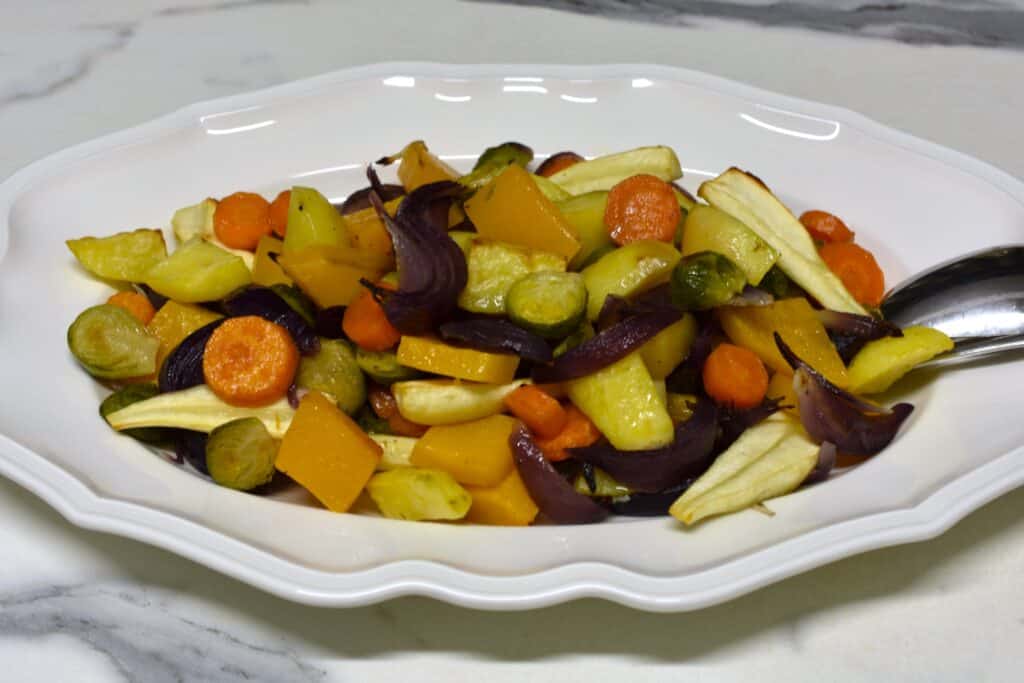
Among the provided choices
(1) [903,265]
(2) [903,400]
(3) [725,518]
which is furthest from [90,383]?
(1) [903,265]

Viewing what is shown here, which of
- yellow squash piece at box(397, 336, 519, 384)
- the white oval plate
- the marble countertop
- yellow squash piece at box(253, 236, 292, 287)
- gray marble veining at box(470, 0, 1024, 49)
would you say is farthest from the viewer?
gray marble veining at box(470, 0, 1024, 49)

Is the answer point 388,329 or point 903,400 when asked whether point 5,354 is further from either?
point 903,400

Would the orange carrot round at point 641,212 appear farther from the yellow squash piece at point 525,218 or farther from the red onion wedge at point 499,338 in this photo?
the red onion wedge at point 499,338

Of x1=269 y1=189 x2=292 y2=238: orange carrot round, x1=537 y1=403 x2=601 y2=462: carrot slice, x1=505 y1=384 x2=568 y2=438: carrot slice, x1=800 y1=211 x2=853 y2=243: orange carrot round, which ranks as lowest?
x1=537 y1=403 x2=601 y2=462: carrot slice

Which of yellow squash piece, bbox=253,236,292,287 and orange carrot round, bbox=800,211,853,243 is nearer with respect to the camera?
yellow squash piece, bbox=253,236,292,287

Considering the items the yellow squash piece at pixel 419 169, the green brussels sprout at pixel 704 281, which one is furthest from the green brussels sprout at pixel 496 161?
the green brussels sprout at pixel 704 281

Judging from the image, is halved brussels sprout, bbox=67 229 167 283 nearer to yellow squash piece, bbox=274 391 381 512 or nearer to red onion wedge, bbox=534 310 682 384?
yellow squash piece, bbox=274 391 381 512

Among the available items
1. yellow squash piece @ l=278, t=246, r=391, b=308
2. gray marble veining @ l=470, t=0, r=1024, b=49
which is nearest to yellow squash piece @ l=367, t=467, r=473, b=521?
yellow squash piece @ l=278, t=246, r=391, b=308
